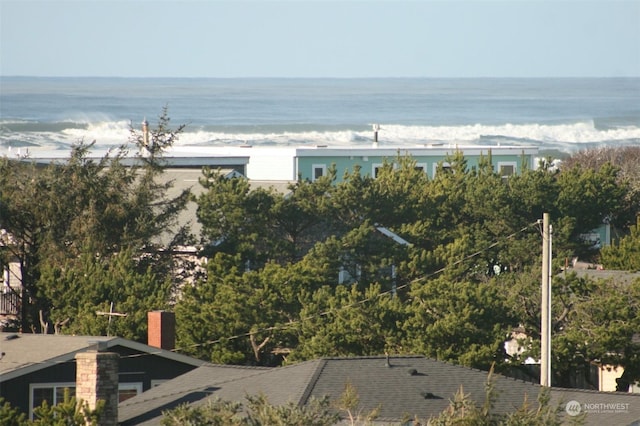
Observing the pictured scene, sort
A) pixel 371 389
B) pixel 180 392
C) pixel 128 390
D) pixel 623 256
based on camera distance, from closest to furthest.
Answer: pixel 371 389, pixel 180 392, pixel 128 390, pixel 623 256

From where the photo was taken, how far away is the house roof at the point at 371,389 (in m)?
19.8

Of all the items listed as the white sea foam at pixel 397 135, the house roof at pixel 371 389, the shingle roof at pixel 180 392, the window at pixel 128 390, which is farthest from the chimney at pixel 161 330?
the white sea foam at pixel 397 135

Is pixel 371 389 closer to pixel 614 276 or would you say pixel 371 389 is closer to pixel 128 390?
pixel 128 390

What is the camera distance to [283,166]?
186ft

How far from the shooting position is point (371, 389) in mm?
20297

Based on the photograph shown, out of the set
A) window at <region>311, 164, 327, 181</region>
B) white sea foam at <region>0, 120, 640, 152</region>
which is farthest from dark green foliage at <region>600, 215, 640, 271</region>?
white sea foam at <region>0, 120, 640, 152</region>

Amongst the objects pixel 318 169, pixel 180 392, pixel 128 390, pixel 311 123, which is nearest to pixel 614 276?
pixel 128 390

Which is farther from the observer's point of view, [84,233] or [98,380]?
[84,233]

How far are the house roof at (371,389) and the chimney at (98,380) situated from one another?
2.21 ft

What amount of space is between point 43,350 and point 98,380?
450 cm

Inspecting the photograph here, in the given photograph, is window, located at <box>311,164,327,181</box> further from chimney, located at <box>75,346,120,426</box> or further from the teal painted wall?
chimney, located at <box>75,346,120,426</box>

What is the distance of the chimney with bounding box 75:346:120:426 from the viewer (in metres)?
19.2

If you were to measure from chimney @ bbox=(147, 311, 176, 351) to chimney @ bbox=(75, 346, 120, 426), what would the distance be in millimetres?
6410

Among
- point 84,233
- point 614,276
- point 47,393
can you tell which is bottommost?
point 47,393
